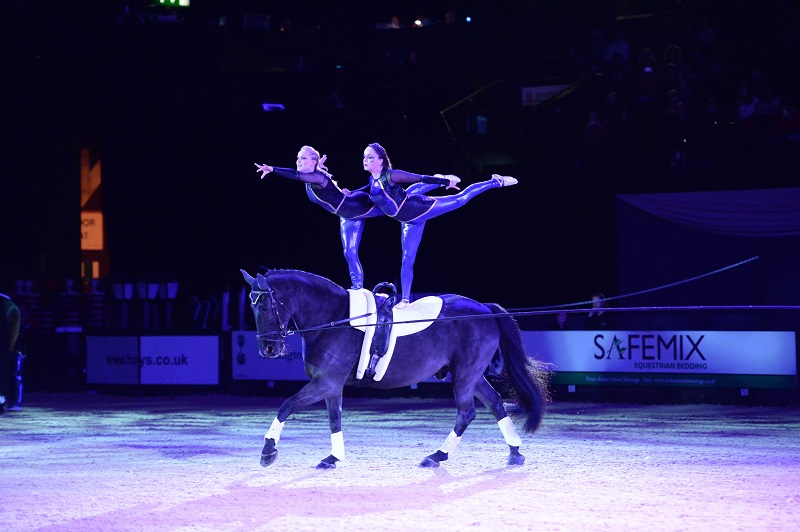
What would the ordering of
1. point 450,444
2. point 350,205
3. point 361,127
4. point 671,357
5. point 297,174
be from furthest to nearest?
point 361,127 < point 671,357 < point 450,444 < point 350,205 < point 297,174

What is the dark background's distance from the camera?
19.4 m

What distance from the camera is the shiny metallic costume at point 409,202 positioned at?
31.5 feet

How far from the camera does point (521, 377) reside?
10539 millimetres

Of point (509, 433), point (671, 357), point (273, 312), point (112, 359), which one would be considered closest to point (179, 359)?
point (112, 359)

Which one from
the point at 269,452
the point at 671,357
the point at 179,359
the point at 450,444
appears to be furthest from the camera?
the point at 179,359

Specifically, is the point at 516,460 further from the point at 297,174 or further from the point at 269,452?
the point at 297,174

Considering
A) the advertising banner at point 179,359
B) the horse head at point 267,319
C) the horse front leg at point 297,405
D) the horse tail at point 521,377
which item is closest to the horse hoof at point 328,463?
the horse front leg at point 297,405

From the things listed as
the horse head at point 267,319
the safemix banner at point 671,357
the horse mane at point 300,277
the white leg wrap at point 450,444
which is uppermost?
the horse mane at point 300,277

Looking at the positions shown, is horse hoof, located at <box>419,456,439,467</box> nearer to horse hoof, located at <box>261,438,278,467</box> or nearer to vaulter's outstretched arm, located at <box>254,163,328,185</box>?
horse hoof, located at <box>261,438,278,467</box>

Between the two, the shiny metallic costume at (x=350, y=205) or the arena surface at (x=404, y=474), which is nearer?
the arena surface at (x=404, y=474)

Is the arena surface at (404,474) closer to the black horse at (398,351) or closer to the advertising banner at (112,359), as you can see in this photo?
the black horse at (398,351)

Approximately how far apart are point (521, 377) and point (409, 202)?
2226 mm

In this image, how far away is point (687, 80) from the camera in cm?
1944

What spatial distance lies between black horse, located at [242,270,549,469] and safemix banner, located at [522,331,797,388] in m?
5.39
